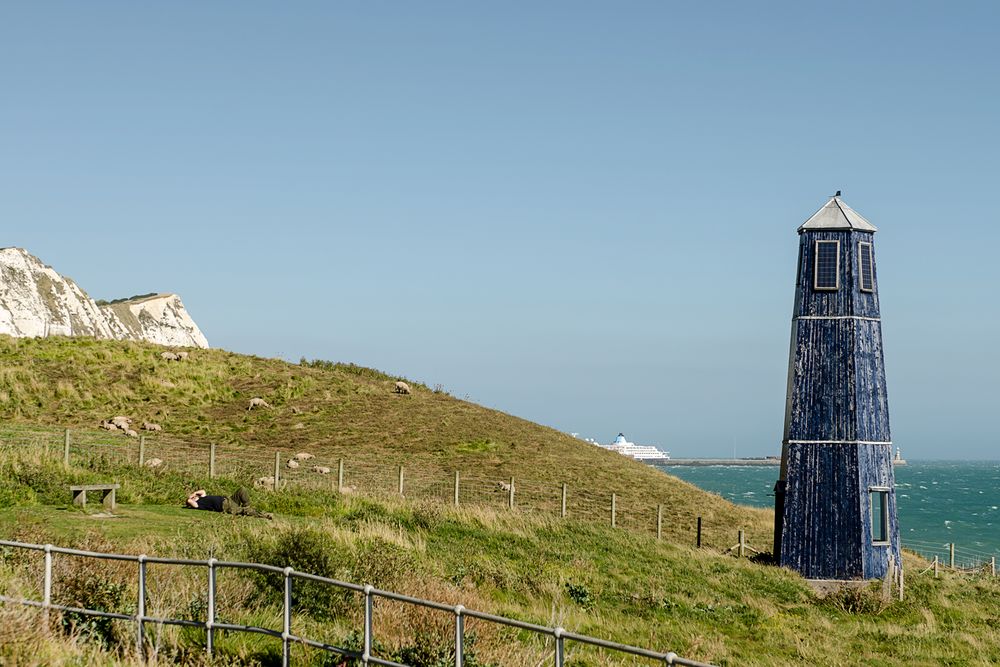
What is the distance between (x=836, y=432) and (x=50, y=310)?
91088 millimetres

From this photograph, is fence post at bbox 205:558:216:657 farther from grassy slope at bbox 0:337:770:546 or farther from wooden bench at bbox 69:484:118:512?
grassy slope at bbox 0:337:770:546

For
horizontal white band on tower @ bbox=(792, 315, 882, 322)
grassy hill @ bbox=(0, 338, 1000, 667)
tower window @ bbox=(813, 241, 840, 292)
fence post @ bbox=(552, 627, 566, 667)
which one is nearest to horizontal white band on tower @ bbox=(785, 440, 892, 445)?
horizontal white band on tower @ bbox=(792, 315, 882, 322)

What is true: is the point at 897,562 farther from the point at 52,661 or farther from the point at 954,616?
the point at 52,661

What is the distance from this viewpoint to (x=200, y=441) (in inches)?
2040

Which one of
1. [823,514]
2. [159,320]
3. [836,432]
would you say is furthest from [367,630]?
[159,320]

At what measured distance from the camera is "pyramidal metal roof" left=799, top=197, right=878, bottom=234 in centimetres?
3562

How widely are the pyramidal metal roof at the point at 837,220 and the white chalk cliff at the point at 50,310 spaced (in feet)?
237

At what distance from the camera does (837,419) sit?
115 ft

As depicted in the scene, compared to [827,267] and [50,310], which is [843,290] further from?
[50,310]

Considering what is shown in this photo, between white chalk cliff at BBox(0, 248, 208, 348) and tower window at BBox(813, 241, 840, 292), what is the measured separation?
72.4m

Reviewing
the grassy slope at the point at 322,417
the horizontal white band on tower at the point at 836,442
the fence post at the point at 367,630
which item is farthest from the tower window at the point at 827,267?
the fence post at the point at 367,630

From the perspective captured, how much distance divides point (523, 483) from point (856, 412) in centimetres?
1791

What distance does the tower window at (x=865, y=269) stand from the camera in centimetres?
3556

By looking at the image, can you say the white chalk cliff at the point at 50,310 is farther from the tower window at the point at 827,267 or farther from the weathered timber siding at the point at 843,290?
the tower window at the point at 827,267
